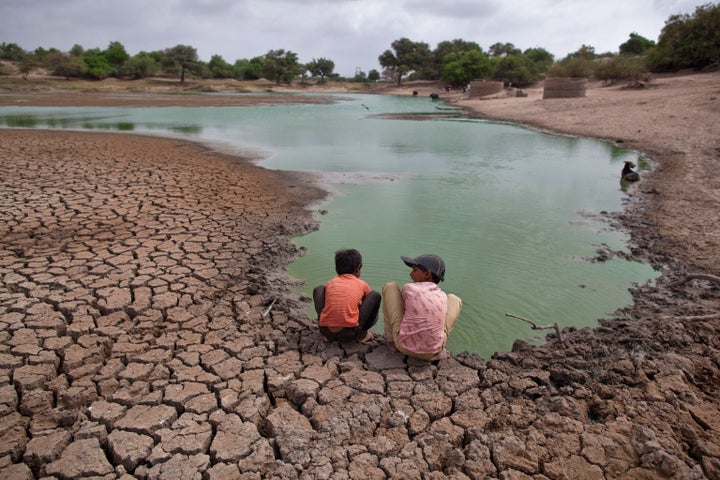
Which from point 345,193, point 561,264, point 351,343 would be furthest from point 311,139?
point 351,343

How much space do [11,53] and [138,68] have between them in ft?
65.7

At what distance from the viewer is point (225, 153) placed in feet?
41.9

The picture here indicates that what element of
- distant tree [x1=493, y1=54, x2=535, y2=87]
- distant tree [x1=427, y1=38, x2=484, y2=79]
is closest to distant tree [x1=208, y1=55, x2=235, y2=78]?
distant tree [x1=427, y1=38, x2=484, y2=79]

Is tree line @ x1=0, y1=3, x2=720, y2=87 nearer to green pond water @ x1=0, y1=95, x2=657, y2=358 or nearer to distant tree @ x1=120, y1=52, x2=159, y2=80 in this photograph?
distant tree @ x1=120, y1=52, x2=159, y2=80

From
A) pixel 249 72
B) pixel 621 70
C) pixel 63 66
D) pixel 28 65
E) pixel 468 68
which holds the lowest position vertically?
pixel 621 70

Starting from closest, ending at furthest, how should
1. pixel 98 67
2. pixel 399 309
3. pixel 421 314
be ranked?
1. pixel 421 314
2. pixel 399 309
3. pixel 98 67

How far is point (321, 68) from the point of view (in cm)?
8994

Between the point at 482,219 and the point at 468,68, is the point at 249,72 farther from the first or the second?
the point at 482,219

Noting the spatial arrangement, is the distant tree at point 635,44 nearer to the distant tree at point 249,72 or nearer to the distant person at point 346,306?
the distant tree at point 249,72

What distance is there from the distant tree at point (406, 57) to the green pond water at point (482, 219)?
60997 millimetres

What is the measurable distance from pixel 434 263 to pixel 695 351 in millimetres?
2133

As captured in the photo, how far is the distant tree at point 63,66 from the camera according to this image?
184 feet

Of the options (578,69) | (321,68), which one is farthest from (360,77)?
(578,69)

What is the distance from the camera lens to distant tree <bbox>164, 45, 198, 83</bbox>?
201ft
